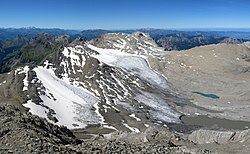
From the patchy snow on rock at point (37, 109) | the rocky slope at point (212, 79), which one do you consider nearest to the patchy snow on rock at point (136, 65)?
the rocky slope at point (212, 79)

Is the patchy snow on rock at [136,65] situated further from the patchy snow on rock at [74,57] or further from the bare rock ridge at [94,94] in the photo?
the patchy snow on rock at [74,57]

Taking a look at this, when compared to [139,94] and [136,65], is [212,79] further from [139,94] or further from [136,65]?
[139,94]

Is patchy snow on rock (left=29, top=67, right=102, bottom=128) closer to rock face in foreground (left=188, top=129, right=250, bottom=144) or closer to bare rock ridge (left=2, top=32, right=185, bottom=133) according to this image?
bare rock ridge (left=2, top=32, right=185, bottom=133)

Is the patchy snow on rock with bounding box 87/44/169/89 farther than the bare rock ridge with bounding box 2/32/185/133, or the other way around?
the patchy snow on rock with bounding box 87/44/169/89

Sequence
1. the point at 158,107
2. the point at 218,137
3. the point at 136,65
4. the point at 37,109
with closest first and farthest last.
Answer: the point at 218,137 → the point at 37,109 → the point at 158,107 → the point at 136,65

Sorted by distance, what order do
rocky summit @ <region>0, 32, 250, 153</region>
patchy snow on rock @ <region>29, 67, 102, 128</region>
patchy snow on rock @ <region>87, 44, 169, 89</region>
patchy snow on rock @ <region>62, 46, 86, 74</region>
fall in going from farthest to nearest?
patchy snow on rock @ <region>87, 44, 169, 89</region>
patchy snow on rock @ <region>62, 46, 86, 74</region>
patchy snow on rock @ <region>29, 67, 102, 128</region>
rocky summit @ <region>0, 32, 250, 153</region>

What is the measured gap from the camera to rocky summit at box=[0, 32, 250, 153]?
308 feet

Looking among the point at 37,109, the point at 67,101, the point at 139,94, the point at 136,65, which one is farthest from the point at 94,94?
the point at 136,65

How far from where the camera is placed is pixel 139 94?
135m

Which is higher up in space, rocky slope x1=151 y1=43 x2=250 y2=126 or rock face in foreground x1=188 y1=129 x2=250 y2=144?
rock face in foreground x1=188 y1=129 x2=250 y2=144

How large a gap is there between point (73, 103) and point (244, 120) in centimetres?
5906

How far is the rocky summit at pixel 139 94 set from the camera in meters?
94.0

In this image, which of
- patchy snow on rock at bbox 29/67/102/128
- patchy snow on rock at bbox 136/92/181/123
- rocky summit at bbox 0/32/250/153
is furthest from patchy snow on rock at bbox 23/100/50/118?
patchy snow on rock at bbox 136/92/181/123

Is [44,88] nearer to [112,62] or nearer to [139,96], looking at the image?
[139,96]
